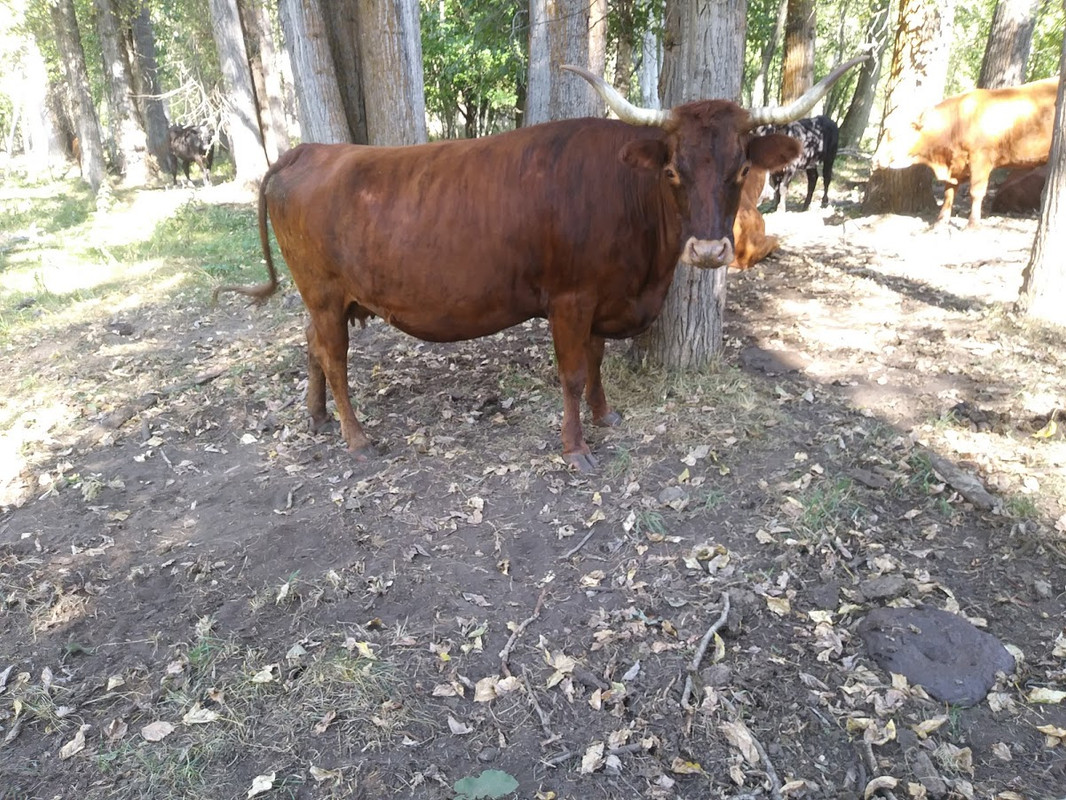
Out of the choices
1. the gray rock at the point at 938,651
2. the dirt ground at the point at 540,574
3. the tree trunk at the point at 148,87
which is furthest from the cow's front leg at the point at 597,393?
the tree trunk at the point at 148,87

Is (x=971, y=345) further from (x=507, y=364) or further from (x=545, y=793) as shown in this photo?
(x=545, y=793)

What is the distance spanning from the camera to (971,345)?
18.1 feet

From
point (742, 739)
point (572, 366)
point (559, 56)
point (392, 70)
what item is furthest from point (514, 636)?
point (392, 70)

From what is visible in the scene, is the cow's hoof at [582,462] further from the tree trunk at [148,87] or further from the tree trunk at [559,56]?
the tree trunk at [148,87]

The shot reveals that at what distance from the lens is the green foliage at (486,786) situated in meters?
2.55

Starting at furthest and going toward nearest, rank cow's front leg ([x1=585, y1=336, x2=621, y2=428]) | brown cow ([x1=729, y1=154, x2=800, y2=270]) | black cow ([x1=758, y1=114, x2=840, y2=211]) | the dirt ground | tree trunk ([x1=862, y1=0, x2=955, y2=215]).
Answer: black cow ([x1=758, y1=114, x2=840, y2=211]) < tree trunk ([x1=862, y1=0, x2=955, y2=215]) < brown cow ([x1=729, y1=154, x2=800, y2=270]) < cow's front leg ([x1=585, y1=336, x2=621, y2=428]) < the dirt ground

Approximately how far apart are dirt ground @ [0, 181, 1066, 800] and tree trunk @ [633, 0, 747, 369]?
0.72 feet

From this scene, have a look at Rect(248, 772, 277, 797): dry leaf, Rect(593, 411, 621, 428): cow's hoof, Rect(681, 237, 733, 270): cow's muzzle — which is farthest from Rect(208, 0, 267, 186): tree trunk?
Rect(248, 772, 277, 797): dry leaf

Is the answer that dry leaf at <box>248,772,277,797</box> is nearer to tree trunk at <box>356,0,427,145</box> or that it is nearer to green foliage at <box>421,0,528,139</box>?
tree trunk at <box>356,0,427,145</box>

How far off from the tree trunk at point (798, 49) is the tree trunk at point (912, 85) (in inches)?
116

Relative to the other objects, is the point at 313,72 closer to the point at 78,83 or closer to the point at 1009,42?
the point at 1009,42

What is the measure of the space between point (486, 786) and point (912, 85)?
36.3ft

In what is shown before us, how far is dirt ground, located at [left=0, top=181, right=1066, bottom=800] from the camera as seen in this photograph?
2707 millimetres

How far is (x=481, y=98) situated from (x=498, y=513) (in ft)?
50.9
